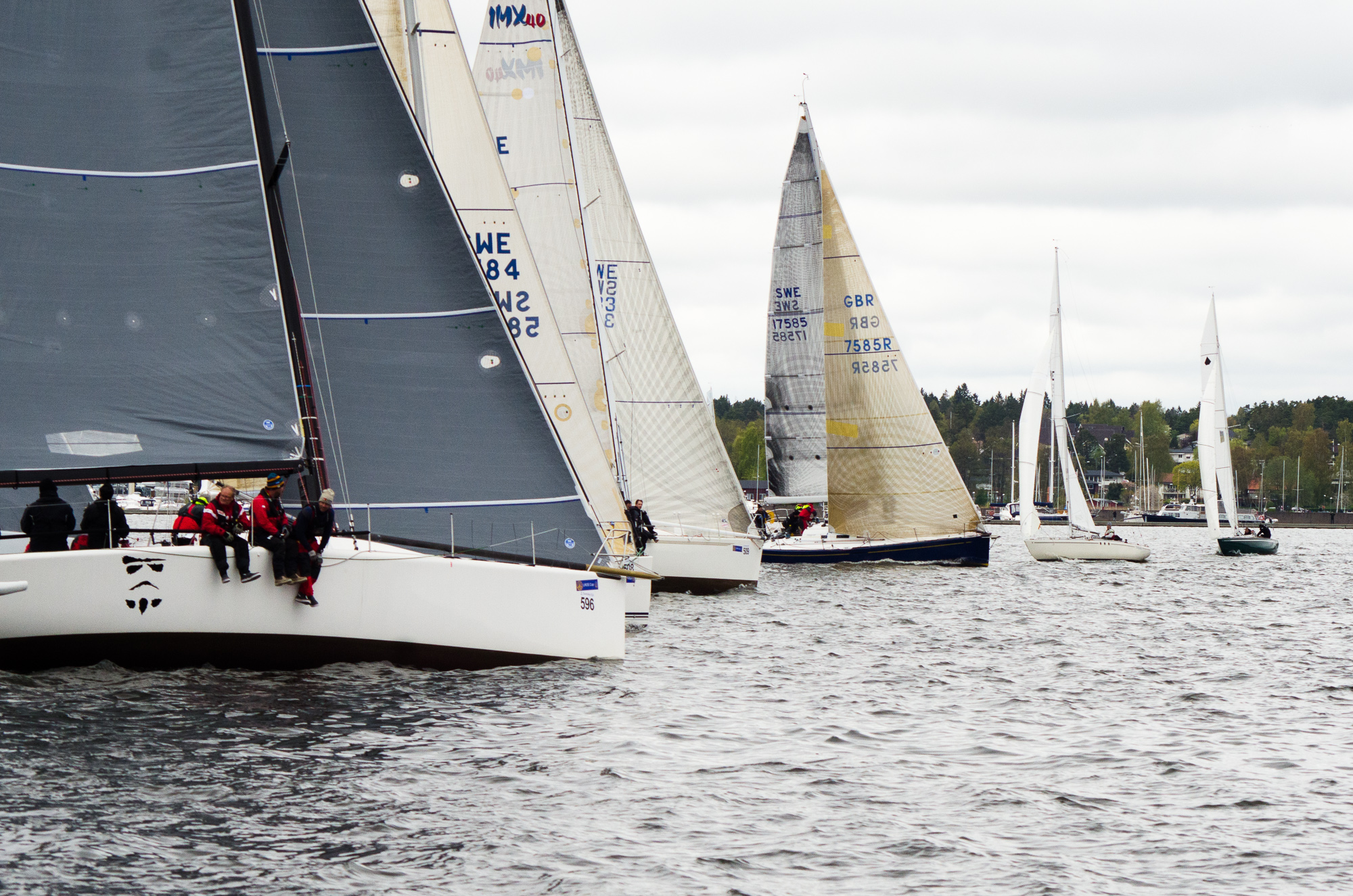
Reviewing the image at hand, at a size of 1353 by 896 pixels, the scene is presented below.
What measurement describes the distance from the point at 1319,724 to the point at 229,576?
1001 cm

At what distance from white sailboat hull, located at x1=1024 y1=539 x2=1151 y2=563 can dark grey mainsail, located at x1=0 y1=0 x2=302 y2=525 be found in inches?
1378

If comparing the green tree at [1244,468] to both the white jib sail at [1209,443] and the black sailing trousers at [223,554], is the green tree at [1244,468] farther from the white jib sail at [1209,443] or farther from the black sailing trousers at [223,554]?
the black sailing trousers at [223,554]

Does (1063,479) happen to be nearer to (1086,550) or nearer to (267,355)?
(1086,550)

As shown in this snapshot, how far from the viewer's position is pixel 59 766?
9.67 metres

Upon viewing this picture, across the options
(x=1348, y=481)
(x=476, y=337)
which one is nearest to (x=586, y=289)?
(x=476, y=337)

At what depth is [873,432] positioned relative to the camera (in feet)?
128

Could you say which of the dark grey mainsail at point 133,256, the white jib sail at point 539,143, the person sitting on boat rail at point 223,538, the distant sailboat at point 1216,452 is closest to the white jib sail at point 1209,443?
the distant sailboat at point 1216,452

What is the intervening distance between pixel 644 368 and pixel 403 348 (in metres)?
14.0

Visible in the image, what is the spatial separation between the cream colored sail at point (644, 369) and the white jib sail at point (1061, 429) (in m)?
18.8

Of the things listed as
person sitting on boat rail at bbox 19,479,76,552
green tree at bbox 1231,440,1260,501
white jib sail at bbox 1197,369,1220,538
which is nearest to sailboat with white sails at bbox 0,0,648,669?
person sitting on boat rail at bbox 19,479,76,552

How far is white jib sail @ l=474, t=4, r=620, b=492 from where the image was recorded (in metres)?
24.1

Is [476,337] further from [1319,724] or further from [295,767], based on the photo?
[1319,724]

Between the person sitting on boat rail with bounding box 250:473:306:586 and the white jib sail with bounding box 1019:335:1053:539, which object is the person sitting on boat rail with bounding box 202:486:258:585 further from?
the white jib sail with bounding box 1019:335:1053:539

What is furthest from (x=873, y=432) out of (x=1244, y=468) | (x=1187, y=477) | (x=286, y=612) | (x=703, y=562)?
(x=1187, y=477)
